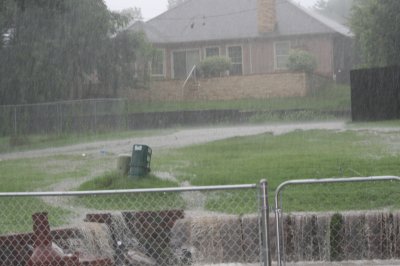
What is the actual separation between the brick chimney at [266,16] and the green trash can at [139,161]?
6088mm

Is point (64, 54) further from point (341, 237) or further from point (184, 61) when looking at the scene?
point (341, 237)

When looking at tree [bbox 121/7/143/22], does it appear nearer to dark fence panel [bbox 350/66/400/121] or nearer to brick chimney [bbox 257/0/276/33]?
brick chimney [bbox 257/0/276/33]

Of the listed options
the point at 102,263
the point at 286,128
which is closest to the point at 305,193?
the point at 102,263

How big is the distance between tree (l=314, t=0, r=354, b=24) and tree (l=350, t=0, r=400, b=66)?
398 cm

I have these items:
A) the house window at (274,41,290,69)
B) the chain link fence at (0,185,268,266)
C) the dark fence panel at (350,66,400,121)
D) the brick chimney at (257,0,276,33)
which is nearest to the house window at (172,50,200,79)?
the brick chimney at (257,0,276,33)

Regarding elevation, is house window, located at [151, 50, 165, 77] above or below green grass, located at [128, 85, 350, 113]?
above

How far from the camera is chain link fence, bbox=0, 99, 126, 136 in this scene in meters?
19.0

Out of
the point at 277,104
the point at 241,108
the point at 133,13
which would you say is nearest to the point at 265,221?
the point at 277,104

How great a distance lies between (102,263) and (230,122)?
10296mm

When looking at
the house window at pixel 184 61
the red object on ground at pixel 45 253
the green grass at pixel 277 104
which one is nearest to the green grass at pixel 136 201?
the red object on ground at pixel 45 253

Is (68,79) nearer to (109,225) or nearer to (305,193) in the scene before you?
(305,193)

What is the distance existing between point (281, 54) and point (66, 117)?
15.5 ft

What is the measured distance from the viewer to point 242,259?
9016mm

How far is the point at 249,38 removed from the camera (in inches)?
A: 751
